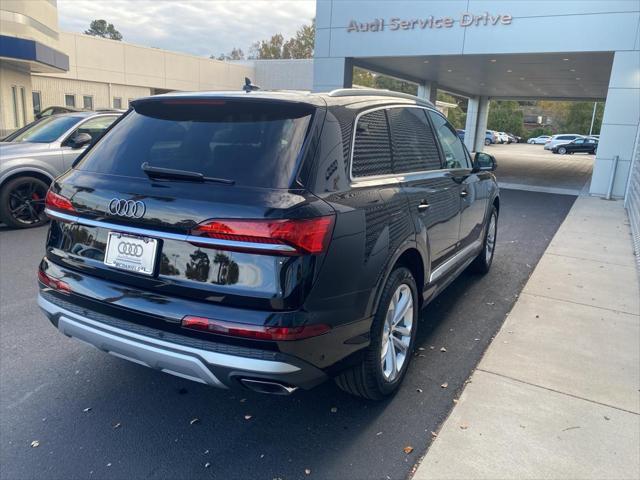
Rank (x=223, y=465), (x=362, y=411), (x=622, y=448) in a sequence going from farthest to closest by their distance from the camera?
(x=362, y=411)
(x=622, y=448)
(x=223, y=465)

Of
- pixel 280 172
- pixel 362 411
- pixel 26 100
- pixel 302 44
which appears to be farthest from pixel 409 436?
pixel 302 44

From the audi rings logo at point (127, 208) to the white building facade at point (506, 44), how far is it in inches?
493

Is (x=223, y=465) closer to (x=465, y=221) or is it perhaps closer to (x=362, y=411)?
(x=362, y=411)

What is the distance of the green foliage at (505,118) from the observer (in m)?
66.1

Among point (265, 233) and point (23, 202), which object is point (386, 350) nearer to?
point (265, 233)

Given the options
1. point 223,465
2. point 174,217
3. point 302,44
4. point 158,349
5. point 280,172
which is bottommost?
point 223,465

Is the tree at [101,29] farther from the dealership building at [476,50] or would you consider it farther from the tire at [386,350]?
the tire at [386,350]

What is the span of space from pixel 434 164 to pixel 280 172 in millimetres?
1938

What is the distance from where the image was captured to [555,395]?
3.41m

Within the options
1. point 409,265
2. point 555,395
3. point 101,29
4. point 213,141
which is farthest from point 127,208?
point 101,29

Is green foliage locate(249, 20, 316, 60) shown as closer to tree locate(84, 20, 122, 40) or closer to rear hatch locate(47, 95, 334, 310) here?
tree locate(84, 20, 122, 40)

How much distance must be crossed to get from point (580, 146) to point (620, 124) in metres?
30.8

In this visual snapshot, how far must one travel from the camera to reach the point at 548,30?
13531mm

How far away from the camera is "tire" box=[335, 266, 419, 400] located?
9.64 feet
